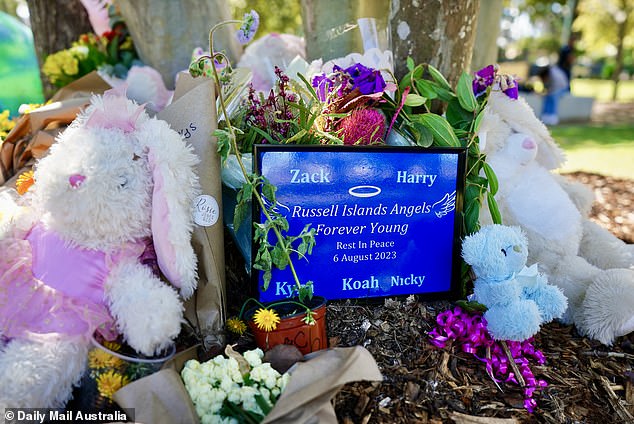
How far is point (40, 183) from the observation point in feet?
5.08

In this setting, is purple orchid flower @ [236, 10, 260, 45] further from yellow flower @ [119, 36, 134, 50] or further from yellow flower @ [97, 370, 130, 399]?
yellow flower @ [119, 36, 134, 50]

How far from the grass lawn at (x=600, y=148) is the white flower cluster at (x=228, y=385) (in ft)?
16.3

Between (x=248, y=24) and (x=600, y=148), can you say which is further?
(x=600, y=148)

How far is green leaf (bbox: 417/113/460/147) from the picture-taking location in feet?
7.02

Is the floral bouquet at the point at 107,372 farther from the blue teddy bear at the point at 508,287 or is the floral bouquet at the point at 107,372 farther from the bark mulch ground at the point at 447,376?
the blue teddy bear at the point at 508,287

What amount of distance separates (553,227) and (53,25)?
405cm

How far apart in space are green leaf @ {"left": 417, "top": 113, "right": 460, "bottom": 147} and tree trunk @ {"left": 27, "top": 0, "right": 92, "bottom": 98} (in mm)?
3385

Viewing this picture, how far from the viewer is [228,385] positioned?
1377mm

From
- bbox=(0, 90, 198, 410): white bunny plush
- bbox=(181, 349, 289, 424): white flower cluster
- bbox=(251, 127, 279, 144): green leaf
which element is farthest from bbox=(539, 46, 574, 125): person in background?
bbox=(181, 349, 289, 424): white flower cluster

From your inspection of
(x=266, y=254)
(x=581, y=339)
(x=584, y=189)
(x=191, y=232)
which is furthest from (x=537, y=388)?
(x=584, y=189)

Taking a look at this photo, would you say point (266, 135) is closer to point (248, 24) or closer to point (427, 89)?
point (248, 24)

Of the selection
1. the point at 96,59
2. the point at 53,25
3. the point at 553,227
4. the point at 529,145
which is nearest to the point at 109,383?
the point at 553,227

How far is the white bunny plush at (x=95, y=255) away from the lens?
1.47 metres

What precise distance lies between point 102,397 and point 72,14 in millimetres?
3784
